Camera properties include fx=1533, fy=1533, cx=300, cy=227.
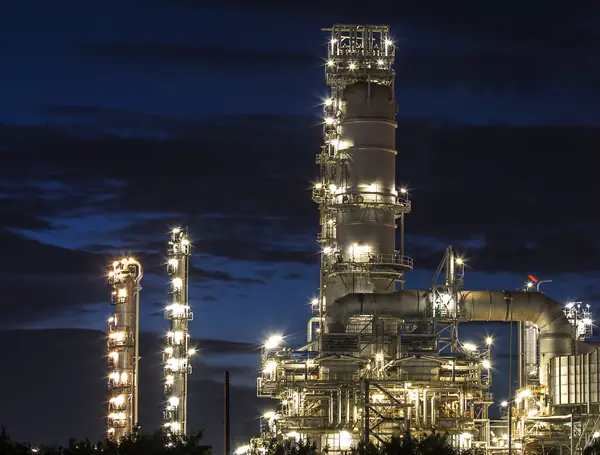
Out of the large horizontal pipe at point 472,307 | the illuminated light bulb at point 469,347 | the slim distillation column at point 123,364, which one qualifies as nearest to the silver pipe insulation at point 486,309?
the large horizontal pipe at point 472,307

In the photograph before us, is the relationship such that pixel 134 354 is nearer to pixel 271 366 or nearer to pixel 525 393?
pixel 271 366

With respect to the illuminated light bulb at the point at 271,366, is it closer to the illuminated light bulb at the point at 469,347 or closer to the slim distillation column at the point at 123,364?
the illuminated light bulb at the point at 469,347

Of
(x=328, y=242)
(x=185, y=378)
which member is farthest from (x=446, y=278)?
(x=185, y=378)

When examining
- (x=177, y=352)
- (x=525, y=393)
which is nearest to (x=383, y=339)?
(x=525, y=393)

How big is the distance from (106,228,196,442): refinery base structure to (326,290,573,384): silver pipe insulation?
1155 inches

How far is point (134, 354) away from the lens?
124 meters

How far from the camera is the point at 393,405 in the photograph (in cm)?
8900

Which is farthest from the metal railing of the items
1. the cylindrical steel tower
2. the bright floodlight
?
the bright floodlight

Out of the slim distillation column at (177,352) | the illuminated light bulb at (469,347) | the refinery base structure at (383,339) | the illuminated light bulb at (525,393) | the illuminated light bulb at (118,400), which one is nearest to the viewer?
the refinery base structure at (383,339)

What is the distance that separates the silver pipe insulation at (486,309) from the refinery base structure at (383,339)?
0.08 metres

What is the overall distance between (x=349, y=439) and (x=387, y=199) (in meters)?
18.2

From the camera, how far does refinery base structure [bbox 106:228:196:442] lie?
123 metres

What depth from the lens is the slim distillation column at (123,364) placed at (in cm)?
12300

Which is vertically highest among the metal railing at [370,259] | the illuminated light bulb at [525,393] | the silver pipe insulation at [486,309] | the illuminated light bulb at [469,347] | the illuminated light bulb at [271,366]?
the metal railing at [370,259]
